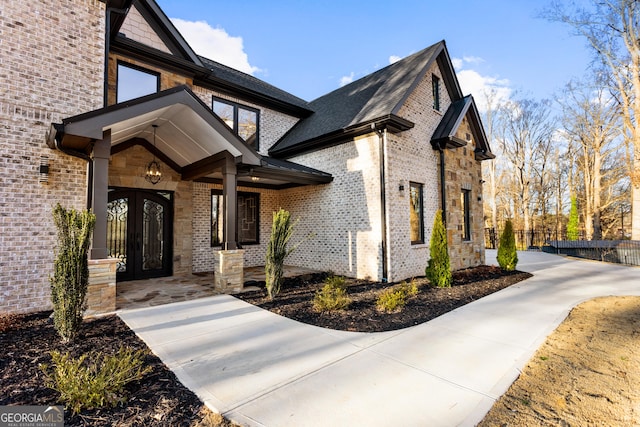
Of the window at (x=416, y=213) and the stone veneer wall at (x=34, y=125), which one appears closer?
the stone veneer wall at (x=34, y=125)

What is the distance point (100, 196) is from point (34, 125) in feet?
6.54

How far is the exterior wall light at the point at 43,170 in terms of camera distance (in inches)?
208

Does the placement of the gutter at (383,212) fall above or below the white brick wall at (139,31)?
below

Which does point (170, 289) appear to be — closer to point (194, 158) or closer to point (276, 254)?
point (276, 254)

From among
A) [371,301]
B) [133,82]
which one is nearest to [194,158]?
[133,82]

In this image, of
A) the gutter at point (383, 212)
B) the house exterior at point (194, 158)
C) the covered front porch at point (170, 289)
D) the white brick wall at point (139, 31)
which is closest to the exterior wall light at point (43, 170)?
the house exterior at point (194, 158)

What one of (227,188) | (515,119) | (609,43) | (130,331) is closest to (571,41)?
(609,43)

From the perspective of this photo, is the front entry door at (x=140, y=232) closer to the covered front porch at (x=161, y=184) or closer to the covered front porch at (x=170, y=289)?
the covered front porch at (x=161, y=184)

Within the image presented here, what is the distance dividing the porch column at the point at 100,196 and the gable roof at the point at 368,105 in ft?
19.8

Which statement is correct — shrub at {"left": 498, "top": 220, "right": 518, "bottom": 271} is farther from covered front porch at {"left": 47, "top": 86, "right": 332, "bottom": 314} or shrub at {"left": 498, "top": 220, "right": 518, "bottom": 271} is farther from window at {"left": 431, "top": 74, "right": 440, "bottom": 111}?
covered front porch at {"left": 47, "top": 86, "right": 332, "bottom": 314}

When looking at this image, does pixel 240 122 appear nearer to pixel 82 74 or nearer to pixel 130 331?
pixel 82 74

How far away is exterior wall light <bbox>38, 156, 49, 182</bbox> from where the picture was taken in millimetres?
5277

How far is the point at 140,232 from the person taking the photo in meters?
7.73

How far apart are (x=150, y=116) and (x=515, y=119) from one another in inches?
1147
